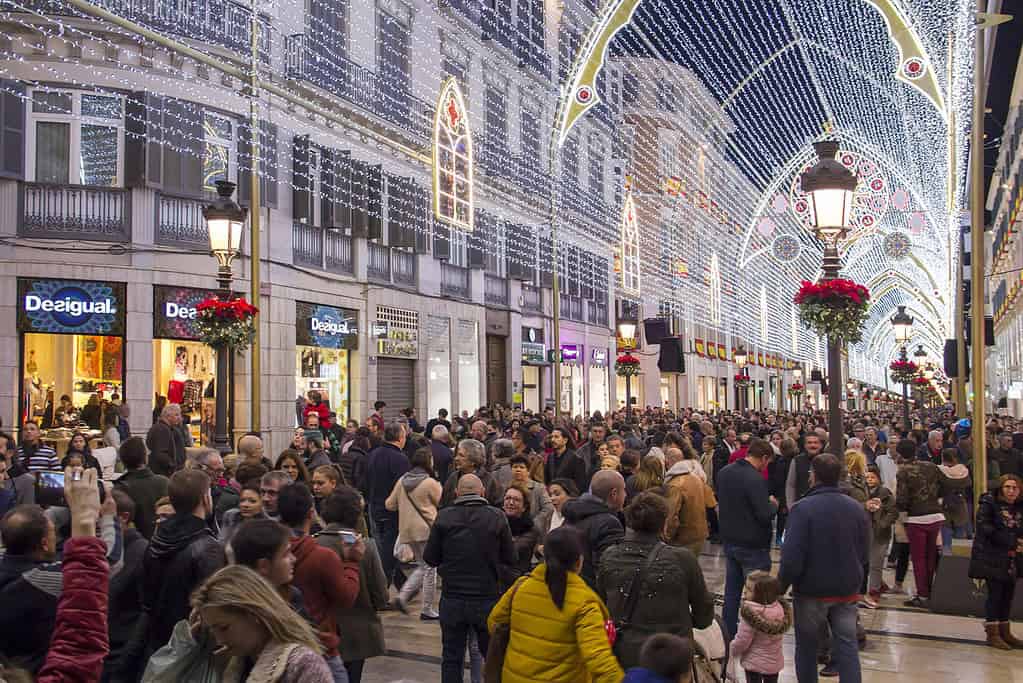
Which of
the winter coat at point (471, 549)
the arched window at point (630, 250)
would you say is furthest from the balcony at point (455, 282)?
the winter coat at point (471, 549)

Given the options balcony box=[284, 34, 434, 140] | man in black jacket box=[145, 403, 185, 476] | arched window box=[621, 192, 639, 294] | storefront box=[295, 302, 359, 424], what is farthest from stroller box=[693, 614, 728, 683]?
arched window box=[621, 192, 639, 294]

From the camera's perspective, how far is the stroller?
5861 millimetres

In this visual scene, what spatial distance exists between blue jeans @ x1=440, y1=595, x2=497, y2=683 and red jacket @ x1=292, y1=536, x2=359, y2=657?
169 cm

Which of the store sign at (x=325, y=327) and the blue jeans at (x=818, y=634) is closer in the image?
the blue jeans at (x=818, y=634)

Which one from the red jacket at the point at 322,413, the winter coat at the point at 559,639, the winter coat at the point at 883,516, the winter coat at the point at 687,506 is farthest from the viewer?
the red jacket at the point at 322,413

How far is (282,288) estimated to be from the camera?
25.2m

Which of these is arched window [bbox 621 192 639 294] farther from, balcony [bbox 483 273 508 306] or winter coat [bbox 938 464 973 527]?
winter coat [bbox 938 464 973 527]

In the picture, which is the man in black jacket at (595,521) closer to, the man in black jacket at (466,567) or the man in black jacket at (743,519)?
the man in black jacket at (466,567)

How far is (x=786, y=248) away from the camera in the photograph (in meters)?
51.8

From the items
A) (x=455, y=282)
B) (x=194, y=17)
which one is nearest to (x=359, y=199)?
(x=194, y=17)

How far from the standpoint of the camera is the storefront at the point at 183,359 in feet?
74.1

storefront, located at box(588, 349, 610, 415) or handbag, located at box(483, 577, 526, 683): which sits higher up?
storefront, located at box(588, 349, 610, 415)

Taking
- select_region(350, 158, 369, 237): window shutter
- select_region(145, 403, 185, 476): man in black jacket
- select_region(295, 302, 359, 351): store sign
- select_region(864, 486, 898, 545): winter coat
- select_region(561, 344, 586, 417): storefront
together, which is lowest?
select_region(864, 486, 898, 545): winter coat

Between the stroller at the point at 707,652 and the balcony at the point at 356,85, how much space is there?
20.8 metres
